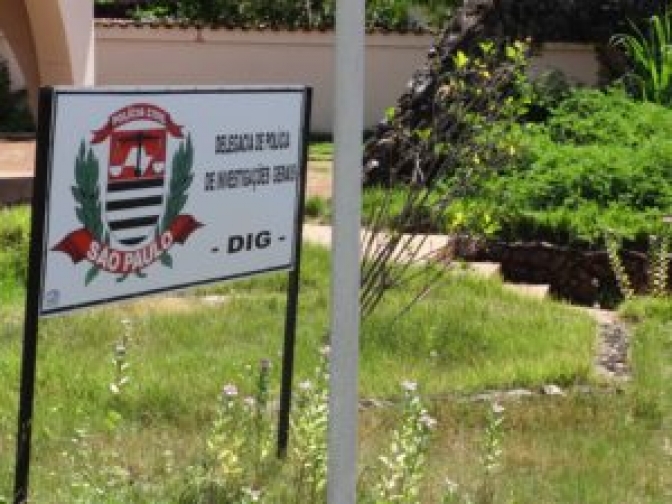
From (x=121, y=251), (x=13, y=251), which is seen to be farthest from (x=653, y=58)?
(x=121, y=251)

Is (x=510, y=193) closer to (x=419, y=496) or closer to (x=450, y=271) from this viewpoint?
(x=450, y=271)

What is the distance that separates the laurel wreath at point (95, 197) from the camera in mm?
4426

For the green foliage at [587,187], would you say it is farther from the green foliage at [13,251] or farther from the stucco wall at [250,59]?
the stucco wall at [250,59]

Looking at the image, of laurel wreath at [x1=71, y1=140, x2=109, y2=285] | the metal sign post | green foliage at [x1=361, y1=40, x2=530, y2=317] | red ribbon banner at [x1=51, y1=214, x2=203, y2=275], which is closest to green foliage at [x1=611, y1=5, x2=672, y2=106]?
green foliage at [x1=361, y1=40, x2=530, y2=317]

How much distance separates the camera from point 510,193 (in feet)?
35.1

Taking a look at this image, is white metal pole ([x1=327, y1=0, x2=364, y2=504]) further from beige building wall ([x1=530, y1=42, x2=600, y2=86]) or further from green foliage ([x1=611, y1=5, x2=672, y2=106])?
beige building wall ([x1=530, y1=42, x2=600, y2=86])

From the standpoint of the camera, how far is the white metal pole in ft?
12.0

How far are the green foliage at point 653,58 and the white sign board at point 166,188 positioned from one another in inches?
303

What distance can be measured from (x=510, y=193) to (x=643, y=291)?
129 cm

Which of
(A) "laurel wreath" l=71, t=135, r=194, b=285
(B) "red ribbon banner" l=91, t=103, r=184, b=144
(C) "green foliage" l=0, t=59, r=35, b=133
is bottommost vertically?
(C) "green foliage" l=0, t=59, r=35, b=133

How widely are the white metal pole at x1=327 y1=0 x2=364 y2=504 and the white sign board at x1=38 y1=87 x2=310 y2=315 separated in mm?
992

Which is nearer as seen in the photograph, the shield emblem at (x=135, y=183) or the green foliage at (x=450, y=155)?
the shield emblem at (x=135, y=183)

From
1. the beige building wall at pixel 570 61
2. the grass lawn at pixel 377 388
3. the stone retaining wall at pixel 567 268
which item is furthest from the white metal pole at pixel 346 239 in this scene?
the beige building wall at pixel 570 61

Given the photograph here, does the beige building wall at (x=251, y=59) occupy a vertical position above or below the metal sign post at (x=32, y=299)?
above
